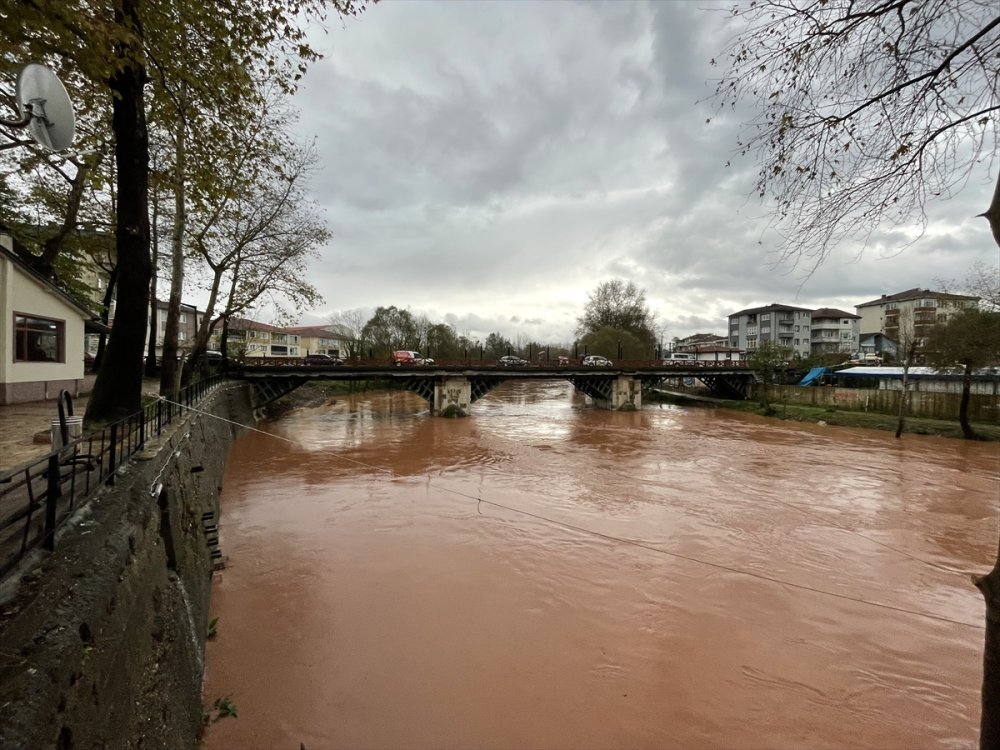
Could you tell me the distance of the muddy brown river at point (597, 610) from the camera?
18.7 feet

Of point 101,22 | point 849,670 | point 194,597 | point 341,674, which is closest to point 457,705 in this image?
→ point 341,674

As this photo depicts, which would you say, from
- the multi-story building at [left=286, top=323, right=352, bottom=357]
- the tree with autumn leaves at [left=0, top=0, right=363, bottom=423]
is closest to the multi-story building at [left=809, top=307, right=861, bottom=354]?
the multi-story building at [left=286, top=323, right=352, bottom=357]

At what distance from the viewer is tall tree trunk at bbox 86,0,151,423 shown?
736 cm

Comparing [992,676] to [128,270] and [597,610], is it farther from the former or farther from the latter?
[128,270]

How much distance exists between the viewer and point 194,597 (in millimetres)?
6430

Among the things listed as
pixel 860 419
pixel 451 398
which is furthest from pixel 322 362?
pixel 860 419

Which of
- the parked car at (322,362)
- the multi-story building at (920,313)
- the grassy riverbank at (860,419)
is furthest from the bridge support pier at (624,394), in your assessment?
the parked car at (322,362)

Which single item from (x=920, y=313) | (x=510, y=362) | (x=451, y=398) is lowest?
(x=451, y=398)

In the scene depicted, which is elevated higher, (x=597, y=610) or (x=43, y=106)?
(x=43, y=106)

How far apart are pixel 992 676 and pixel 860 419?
3592 cm

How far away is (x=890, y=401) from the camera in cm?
3253

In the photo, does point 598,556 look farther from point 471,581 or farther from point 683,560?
point 471,581

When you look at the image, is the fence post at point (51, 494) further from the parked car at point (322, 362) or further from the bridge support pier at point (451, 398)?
the bridge support pier at point (451, 398)

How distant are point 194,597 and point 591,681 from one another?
5.56 metres
